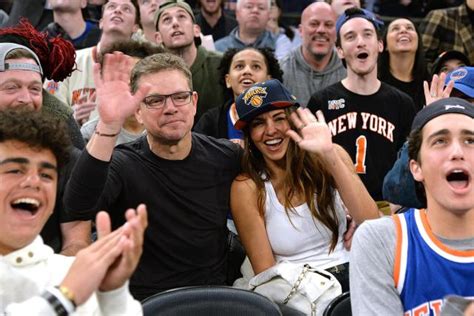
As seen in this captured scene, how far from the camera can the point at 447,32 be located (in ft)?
20.5

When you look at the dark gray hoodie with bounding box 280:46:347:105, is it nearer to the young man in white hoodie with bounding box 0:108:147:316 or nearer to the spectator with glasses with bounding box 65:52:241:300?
the spectator with glasses with bounding box 65:52:241:300

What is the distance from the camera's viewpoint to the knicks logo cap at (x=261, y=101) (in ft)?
12.2

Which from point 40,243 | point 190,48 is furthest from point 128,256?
point 190,48

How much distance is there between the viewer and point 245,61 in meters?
5.04

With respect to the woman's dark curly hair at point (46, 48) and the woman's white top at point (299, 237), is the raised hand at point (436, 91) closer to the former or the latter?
the woman's white top at point (299, 237)

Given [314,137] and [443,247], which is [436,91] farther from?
[443,247]

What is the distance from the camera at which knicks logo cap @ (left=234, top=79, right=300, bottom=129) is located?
3.72m

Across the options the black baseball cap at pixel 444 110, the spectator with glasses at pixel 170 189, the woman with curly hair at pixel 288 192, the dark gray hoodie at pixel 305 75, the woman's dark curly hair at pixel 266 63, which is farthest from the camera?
the dark gray hoodie at pixel 305 75

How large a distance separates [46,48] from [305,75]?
2.13 m

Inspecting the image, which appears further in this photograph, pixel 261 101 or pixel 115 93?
pixel 261 101

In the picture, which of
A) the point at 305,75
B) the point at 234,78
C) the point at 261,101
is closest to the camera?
the point at 261,101

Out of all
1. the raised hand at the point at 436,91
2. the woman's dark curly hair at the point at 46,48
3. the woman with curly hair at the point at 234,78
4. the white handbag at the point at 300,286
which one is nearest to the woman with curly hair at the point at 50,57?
the woman's dark curly hair at the point at 46,48

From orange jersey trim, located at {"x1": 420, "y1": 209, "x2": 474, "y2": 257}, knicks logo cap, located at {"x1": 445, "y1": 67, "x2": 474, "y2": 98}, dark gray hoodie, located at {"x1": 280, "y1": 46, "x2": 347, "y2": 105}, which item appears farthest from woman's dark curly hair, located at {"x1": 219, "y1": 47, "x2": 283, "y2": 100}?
orange jersey trim, located at {"x1": 420, "y1": 209, "x2": 474, "y2": 257}

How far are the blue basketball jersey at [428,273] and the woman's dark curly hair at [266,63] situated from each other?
105 inches
